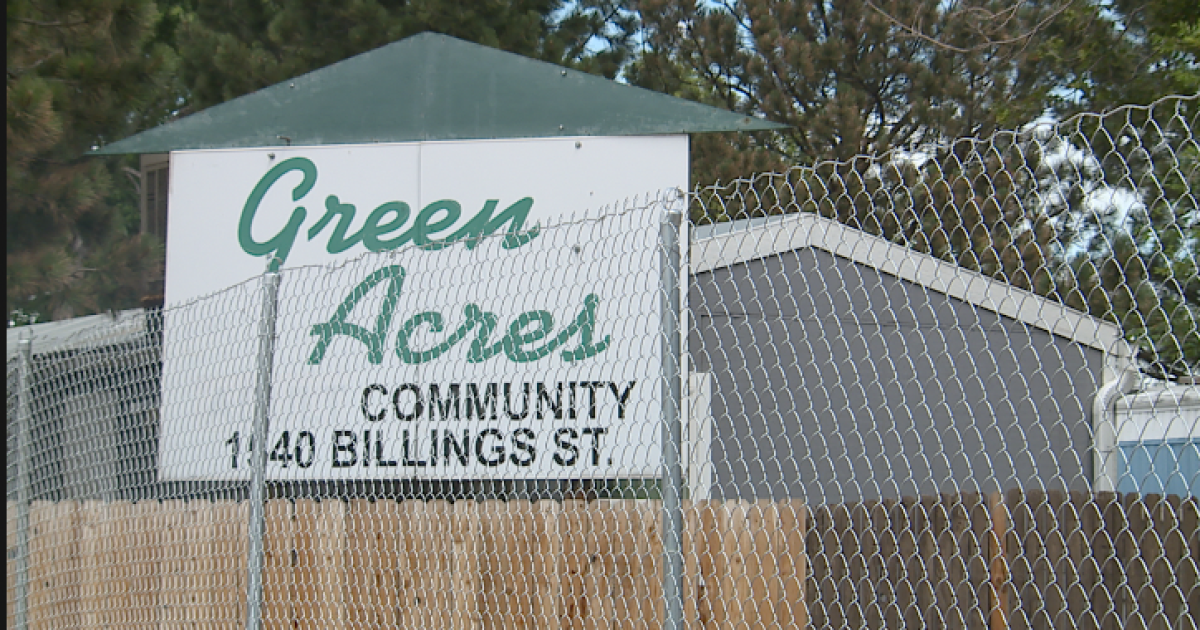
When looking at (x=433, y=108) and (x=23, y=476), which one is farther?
(x=433, y=108)

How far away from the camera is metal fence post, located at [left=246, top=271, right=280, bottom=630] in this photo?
4324 millimetres

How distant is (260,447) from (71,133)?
8893mm

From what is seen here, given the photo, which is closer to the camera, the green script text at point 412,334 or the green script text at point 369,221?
the green script text at point 412,334

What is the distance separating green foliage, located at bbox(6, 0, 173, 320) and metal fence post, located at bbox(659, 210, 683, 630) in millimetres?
8380

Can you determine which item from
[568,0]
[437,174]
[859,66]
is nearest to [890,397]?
[437,174]

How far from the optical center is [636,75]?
1867 centimetres

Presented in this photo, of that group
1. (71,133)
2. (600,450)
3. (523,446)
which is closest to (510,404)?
(523,446)

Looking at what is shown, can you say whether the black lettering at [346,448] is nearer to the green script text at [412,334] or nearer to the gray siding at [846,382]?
the green script text at [412,334]

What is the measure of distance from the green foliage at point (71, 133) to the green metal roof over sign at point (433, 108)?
4.21 metres

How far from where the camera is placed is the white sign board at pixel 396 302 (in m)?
5.53

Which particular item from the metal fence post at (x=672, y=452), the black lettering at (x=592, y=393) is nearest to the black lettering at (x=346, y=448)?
the black lettering at (x=592, y=393)

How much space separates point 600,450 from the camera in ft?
18.4

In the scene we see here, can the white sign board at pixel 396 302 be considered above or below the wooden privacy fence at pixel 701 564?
above

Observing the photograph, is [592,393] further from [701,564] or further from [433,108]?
[433,108]
